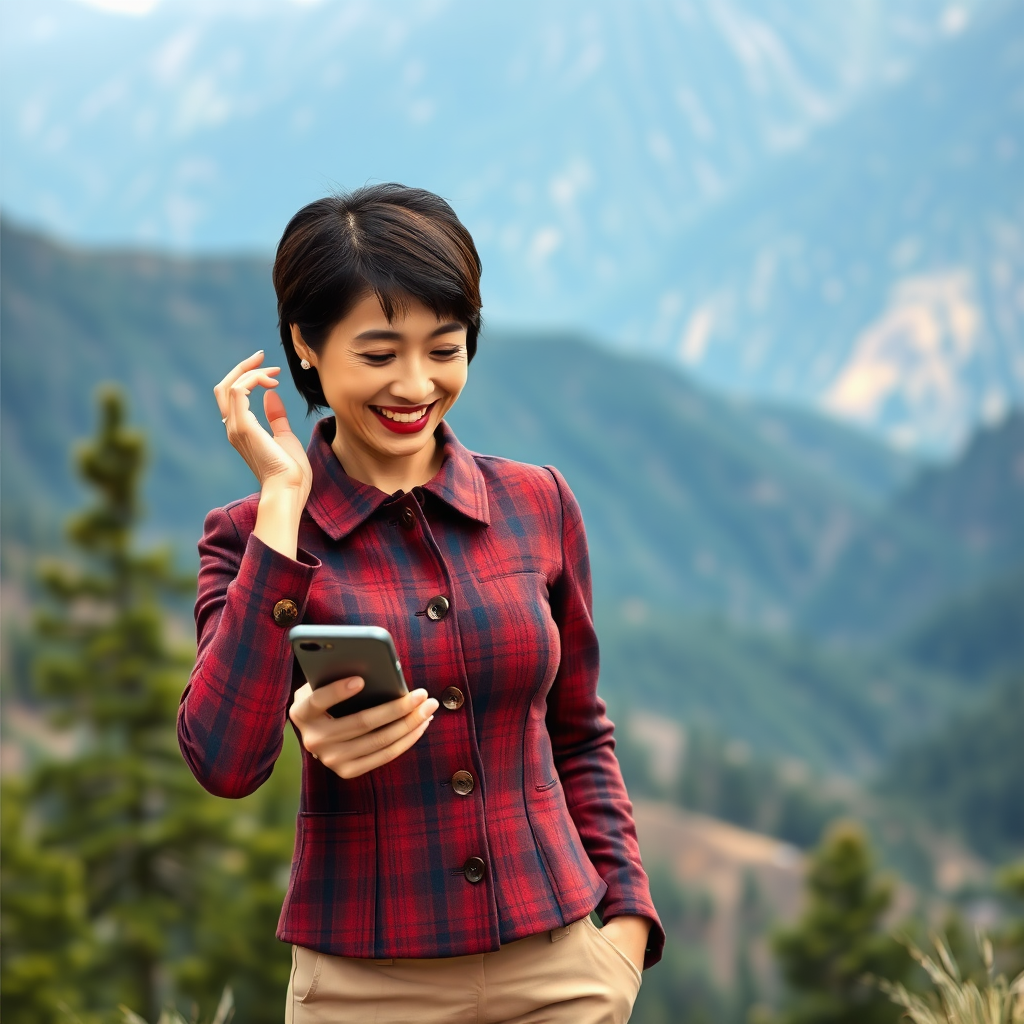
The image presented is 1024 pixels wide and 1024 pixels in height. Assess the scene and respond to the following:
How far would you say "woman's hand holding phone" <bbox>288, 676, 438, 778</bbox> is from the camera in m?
2.29

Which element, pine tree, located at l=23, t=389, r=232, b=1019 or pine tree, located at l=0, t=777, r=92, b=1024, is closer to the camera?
pine tree, located at l=0, t=777, r=92, b=1024

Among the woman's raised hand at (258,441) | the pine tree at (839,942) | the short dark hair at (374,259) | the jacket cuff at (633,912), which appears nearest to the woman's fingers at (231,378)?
the woman's raised hand at (258,441)

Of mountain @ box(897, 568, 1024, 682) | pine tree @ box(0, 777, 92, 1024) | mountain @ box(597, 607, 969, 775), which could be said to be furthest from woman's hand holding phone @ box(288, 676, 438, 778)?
mountain @ box(897, 568, 1024, 682)

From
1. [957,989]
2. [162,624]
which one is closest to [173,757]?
[162,624]

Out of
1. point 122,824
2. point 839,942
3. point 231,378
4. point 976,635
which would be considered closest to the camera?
point 231,378

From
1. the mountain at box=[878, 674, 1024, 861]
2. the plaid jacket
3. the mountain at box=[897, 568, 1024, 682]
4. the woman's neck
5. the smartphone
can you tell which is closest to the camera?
the smartphone

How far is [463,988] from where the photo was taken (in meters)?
2.51

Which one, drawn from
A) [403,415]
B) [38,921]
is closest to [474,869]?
[403,415]

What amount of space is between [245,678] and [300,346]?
676mm

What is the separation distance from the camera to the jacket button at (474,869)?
2512 mm

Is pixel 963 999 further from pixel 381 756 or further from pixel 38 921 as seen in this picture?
pixel 38 921

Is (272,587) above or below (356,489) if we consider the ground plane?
below

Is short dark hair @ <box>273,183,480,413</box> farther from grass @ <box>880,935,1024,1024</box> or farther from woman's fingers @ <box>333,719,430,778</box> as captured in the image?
grass @ <box>880,935,1024,1024</box>

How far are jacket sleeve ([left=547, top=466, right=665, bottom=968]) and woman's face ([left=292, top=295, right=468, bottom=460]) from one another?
0.38 m
